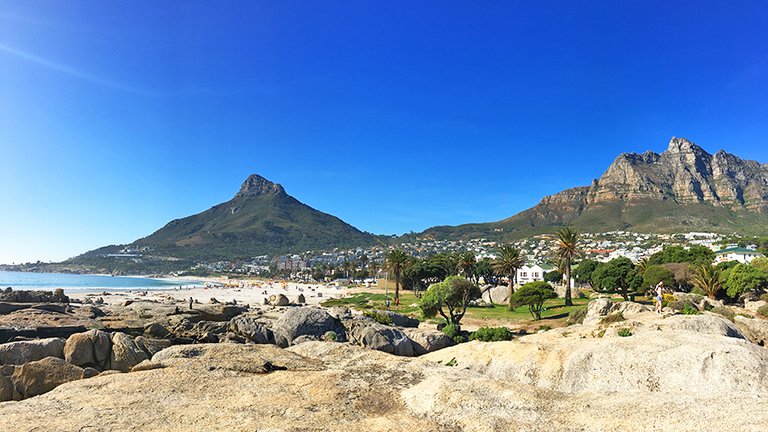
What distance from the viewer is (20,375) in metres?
13.6

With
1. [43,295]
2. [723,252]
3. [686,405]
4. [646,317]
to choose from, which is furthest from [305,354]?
[723,252]

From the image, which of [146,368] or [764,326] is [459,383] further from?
[764,326]

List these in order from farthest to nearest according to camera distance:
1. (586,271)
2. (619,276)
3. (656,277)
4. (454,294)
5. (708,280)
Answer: (586,271) < (619,276) < (656,277) < (708,280) < (454,294)

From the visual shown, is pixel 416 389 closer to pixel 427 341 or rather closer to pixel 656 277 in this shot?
pixel 427 341

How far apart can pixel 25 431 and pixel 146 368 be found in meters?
5.73

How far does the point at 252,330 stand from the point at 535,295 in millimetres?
28227

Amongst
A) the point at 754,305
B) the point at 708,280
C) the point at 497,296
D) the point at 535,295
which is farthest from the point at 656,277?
the point at 535,295

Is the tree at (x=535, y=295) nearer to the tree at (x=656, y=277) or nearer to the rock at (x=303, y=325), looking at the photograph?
the tree at (x=656, y=277)

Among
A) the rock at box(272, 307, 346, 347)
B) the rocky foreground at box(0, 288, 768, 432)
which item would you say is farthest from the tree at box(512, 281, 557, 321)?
the rock at box(272, 307, 346, 347)

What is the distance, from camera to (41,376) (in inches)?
547

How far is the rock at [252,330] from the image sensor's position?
94.2 feet

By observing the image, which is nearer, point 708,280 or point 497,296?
point 708,280

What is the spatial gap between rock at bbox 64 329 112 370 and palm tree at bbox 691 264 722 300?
58.3m

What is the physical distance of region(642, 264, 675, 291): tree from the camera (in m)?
54.5
